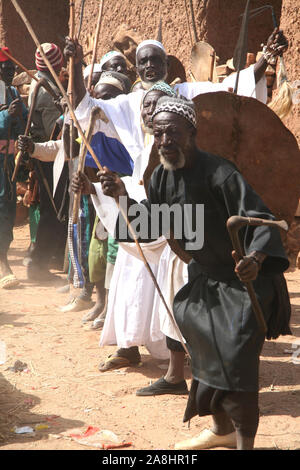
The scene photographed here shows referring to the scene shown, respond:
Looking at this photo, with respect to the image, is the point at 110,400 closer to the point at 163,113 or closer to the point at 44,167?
the point at 163,113

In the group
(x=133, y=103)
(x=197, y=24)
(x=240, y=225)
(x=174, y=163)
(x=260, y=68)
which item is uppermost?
(x=197, y=24)

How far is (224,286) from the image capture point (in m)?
3.40

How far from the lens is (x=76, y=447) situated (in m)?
3.59

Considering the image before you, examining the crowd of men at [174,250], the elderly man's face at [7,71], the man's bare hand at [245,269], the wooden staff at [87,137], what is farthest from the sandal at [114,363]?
the elderly man's face at [7,71]

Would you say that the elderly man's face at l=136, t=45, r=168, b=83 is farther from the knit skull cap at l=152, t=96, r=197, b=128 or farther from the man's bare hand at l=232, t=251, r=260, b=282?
the man's bare hand at l=232, t=251, r=260, b=282

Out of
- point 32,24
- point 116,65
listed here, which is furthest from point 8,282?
point 32,24

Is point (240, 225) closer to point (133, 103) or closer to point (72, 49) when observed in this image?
point (72, 49)

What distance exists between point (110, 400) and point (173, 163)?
1.76m

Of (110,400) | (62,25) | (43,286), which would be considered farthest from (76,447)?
(62,25)

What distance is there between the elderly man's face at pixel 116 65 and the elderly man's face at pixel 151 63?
2064 mm

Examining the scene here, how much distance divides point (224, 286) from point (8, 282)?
15.9 feet

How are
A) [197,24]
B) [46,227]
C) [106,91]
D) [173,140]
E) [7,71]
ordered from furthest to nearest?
[197,24] → [46,227] → [7,71] → [106,91] → [173,140]

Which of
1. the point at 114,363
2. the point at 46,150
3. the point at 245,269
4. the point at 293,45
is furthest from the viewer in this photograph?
the point at 293,45

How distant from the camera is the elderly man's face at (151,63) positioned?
5.22 metres
